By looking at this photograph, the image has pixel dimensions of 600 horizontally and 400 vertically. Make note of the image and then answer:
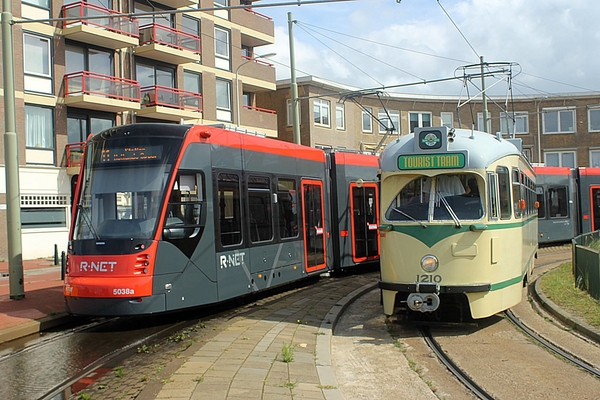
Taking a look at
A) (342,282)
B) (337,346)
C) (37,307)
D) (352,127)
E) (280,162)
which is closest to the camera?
(337,346)

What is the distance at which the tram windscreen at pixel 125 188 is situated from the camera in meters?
9.60

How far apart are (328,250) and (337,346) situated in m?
6.54

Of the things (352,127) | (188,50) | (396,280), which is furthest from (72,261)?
(352,127)

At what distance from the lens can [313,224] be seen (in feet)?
47.3

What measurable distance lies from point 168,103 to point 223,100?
17.2ft

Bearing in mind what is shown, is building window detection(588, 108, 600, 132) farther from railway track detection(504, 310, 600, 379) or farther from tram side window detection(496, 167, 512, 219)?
tram side window detection(496, 167, 512, 219)

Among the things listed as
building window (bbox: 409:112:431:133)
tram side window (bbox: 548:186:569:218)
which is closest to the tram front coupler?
tram side window (bbox: 548:186:569:218)

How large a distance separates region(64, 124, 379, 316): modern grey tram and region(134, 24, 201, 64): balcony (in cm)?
1898

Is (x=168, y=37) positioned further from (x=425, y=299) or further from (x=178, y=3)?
(x=425, y=299)

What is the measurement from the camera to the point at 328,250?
1534cm

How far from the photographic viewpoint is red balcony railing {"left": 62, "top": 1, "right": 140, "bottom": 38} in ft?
86.6

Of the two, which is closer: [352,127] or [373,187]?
[373,187]

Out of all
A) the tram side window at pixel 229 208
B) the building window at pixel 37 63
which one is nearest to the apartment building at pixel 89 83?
the building window at pixel 37 63

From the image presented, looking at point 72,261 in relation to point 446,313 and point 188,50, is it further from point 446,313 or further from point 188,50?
point 188,50
